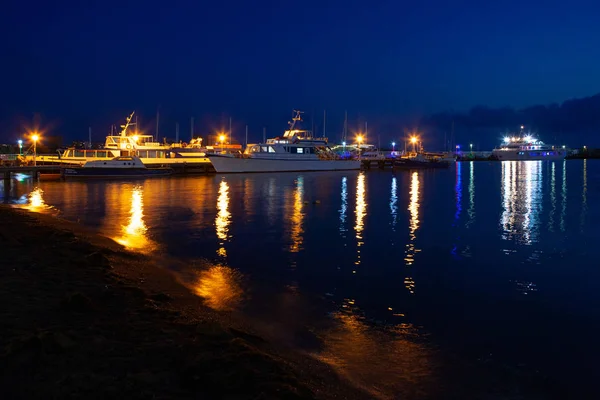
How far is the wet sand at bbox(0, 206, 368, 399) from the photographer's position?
5152mm

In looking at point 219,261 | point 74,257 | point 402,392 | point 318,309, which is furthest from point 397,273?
point 74,257

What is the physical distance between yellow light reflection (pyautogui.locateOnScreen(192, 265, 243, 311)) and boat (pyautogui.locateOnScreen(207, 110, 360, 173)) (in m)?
59.2

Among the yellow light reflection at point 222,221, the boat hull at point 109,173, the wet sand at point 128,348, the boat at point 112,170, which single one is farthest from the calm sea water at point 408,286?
the boat at point 112,170

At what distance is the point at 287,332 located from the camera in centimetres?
832

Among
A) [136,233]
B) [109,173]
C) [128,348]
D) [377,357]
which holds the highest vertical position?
[109,173]

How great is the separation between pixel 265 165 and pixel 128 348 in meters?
68.0

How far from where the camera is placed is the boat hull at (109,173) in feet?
176

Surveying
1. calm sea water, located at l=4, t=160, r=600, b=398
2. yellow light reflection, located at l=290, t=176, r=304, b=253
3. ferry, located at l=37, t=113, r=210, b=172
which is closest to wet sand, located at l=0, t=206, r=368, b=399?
calm sea water, located at l=4, t=160, r=600, b=398

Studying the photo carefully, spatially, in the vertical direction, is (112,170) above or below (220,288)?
above

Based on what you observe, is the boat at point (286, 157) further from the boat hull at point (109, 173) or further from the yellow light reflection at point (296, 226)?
the yellow light reflection at point (296, 226)

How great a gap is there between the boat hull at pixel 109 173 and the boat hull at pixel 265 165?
11520mm

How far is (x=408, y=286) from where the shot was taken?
11602 mm

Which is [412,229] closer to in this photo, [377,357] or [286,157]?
[377,357]

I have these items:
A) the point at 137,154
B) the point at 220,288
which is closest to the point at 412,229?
the point at 220,288
